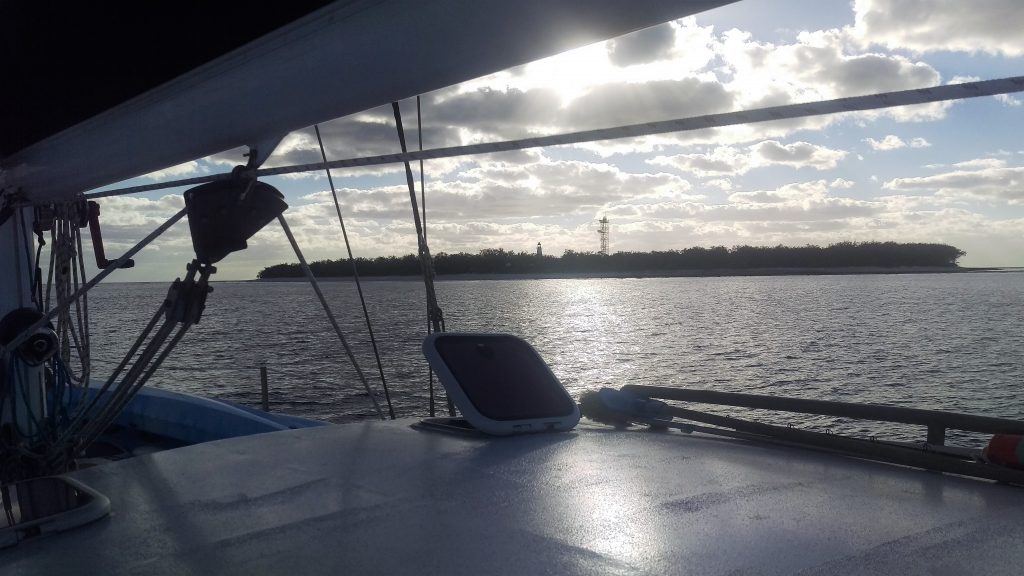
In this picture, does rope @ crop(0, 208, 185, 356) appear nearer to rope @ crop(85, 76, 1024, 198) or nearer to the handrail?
rope @ crop(85, 76, 1024, 198)

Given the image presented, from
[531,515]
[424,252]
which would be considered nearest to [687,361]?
[424,252]

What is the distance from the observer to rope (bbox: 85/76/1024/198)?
2.25 m

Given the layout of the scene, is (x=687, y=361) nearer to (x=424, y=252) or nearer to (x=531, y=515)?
(x=424, y=252)

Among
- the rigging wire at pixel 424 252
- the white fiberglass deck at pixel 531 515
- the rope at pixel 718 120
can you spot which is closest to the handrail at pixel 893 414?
the white fiberglass deck at pixel 531 515

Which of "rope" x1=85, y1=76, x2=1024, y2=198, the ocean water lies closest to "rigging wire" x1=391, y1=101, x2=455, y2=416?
"rope" x1=85, y1=76, x2=1024, y2=198

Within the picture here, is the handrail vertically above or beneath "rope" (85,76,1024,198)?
beneath

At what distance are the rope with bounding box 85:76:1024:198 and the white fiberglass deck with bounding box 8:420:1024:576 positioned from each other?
1357 mm

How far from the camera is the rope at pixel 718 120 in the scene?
225 cm

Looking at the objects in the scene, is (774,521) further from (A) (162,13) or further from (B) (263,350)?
(B) (263,350)

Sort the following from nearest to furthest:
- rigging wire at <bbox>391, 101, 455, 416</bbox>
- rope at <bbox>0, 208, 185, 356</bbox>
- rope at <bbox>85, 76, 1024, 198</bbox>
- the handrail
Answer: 1. rope at <bbox>85, 76, 1024, 198</bbox>
2. the handrail
3. rope at <bbox>0, 208, 185, 356</bbox>
4. rigging wire at <bbox>391, 101, 455, 416</bbox>

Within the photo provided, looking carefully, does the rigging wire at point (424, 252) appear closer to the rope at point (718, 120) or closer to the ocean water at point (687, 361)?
the rope at point (718, 120)

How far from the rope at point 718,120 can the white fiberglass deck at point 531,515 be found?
53.4 inches

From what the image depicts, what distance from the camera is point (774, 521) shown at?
2713 mm

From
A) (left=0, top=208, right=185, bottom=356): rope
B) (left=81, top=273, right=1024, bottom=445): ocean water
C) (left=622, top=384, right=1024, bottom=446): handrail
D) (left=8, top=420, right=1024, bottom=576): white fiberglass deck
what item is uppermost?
(left=0, top=208, right=185, bottom=356): rope
